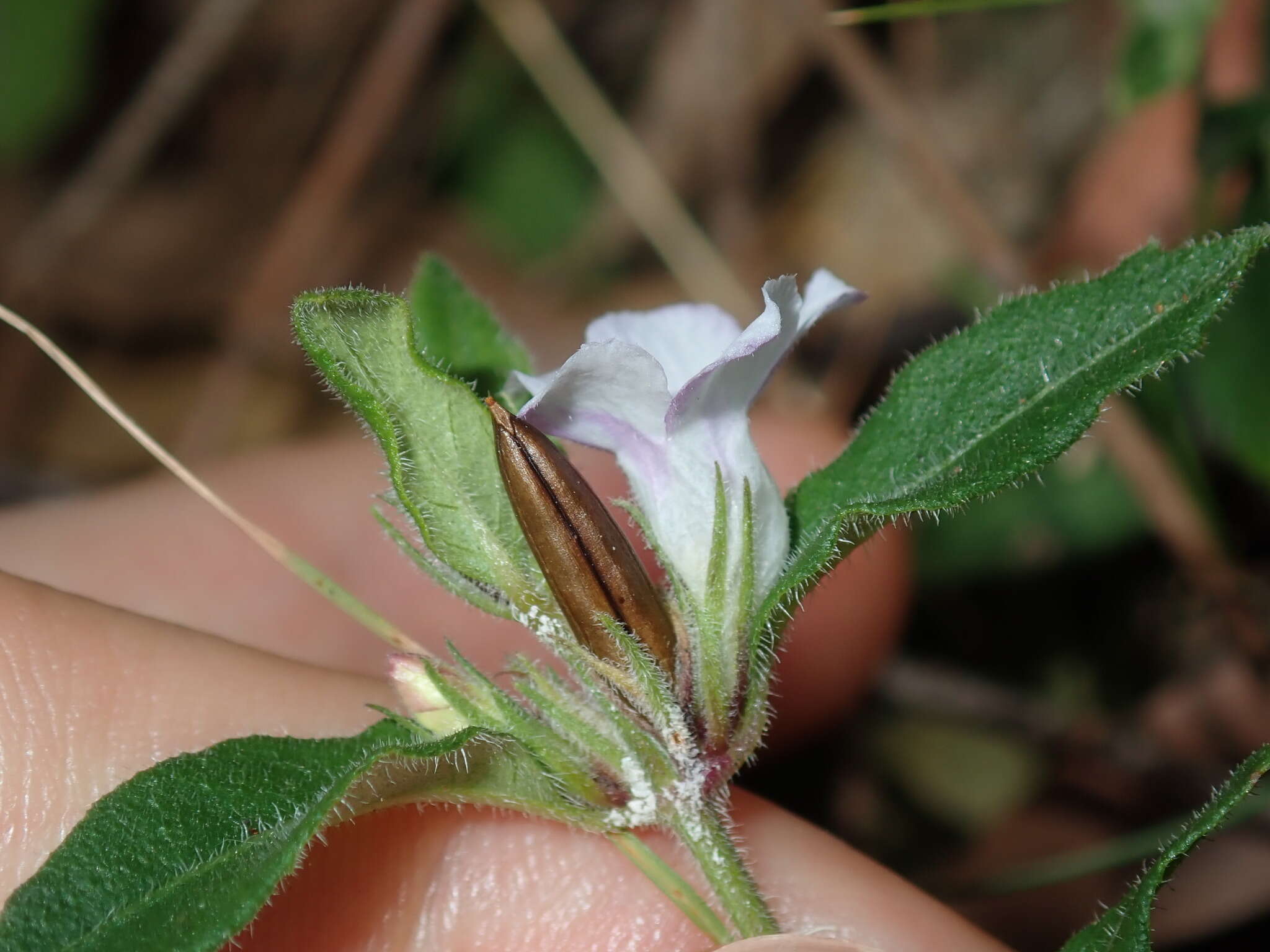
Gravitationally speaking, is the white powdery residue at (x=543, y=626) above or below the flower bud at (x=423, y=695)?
above

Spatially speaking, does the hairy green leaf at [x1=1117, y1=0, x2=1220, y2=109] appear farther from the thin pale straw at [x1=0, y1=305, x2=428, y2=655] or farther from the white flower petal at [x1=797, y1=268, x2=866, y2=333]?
the thin pale straw at [x1=0, y1=305, x2=428, y2=655]

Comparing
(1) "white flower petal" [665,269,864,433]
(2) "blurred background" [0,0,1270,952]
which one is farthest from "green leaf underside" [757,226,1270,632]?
(2) "blurred background" [0,0,1270,952]

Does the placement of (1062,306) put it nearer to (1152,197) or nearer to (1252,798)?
(1252,798)

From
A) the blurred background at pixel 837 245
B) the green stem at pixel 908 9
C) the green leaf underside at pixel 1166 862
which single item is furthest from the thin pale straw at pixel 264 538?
the blurred background at pixel 837 245

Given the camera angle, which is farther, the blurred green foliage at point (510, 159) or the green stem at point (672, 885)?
the blurred green foliage at point (510, 159)

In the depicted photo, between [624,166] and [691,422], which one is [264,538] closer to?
[691,422]

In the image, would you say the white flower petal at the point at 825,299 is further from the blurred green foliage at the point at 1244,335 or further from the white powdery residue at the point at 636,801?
the blurred green foliage at the point at 1244,335

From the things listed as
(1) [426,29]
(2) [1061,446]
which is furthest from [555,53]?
(2) [1061,446]
